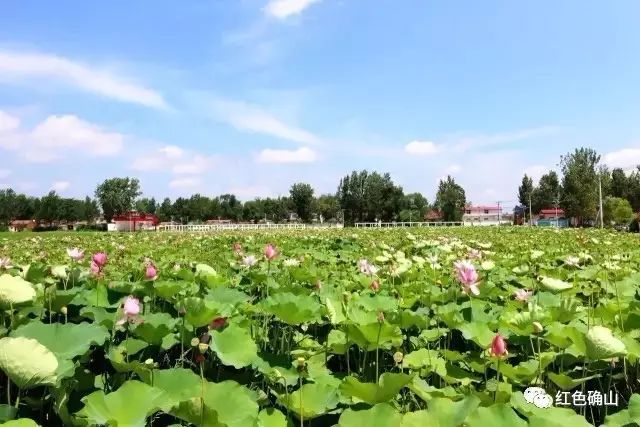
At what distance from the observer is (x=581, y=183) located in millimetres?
34438

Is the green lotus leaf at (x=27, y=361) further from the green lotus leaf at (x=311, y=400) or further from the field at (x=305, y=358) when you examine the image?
the green lotus leaf at (x=311, y=400)

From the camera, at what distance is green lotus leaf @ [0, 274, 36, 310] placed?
1691 millimetres

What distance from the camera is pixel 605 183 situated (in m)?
38.9

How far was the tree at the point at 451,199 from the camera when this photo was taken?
56688mm

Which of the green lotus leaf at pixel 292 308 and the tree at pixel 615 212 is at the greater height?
the tree at pixel 615 212

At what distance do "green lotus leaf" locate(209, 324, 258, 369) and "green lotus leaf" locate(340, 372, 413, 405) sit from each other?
373 mm

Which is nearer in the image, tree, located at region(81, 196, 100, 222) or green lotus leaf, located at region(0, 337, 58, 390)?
green lotus leaf, located at region(0, 337, 58, 390)

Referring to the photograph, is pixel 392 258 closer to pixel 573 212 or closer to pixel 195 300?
pixel 195 300

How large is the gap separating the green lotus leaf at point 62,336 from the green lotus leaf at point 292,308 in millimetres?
545

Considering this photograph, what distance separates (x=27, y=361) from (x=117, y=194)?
65.5m

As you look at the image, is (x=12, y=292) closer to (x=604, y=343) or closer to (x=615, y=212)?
(x=604, y=343)

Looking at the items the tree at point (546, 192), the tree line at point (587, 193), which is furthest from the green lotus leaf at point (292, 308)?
the tree at point (546, 192)

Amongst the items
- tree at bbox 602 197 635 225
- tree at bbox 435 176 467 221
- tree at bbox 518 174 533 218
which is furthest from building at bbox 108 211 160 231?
tree at bbox 518 174 533 218

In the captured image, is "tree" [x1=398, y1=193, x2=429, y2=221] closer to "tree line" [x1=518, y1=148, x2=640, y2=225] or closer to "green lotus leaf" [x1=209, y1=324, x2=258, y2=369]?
"tree line" [x1=518, y1=148, x2=640, y2=225]
